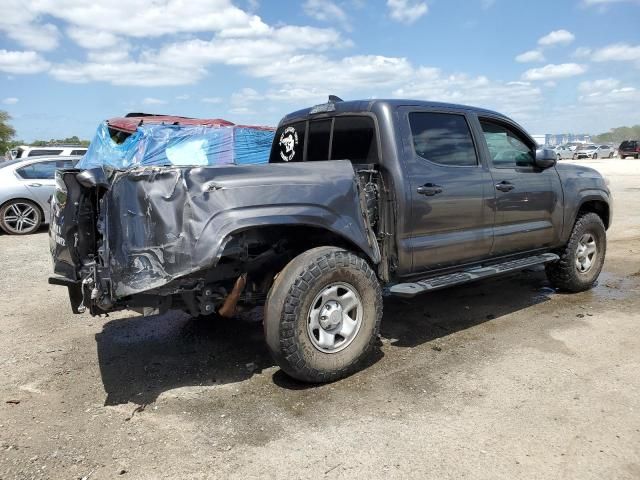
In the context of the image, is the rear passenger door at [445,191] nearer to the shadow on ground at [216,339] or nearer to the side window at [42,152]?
the shadow on ground at [216,339]

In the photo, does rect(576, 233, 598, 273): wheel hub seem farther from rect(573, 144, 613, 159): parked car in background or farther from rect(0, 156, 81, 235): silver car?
rect(573, 144, 613, 159): parked car in background

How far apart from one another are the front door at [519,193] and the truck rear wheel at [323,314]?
68.2 inches

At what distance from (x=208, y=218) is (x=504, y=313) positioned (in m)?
3.44

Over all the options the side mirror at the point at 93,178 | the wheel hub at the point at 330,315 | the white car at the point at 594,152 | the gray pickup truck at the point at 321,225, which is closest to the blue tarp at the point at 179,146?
the gray pickup truck at the point at 321,225

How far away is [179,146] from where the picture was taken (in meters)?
12.4

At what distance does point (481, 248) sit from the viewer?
4.80 m

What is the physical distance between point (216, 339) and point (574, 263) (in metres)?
3.90

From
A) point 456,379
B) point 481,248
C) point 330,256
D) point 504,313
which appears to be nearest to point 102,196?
point 330,256

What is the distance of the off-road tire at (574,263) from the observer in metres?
5.82

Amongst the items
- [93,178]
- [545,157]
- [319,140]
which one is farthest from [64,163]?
[545,157]

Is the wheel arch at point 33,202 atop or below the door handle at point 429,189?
below

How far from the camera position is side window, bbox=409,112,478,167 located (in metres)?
4.38

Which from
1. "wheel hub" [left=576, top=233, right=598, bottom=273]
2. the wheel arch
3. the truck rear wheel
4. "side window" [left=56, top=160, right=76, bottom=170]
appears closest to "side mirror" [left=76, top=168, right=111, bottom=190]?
the truck rear wheel

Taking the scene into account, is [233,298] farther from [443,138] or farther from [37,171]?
[37,171]
